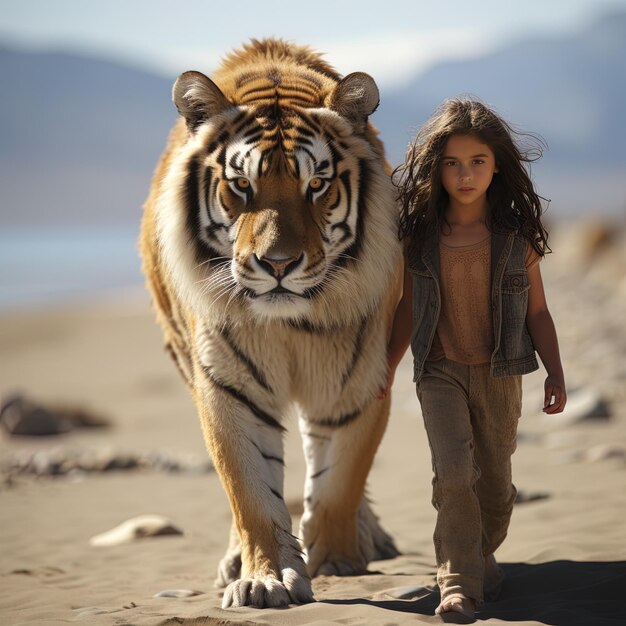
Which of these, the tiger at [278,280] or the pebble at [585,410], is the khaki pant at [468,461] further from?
the pebble at [585,410]

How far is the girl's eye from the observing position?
4027 millimetres

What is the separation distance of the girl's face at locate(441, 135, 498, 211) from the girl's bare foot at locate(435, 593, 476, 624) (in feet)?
4.37

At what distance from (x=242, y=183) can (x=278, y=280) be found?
0.44 metres

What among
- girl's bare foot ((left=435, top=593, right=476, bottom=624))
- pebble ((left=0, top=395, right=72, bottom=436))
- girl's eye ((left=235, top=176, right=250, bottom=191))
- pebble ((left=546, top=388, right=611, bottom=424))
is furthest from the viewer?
pebble ((left=0, top=395, right=72, bottom=436))

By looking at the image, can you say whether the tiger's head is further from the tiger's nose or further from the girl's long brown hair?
the girl's long brown hair

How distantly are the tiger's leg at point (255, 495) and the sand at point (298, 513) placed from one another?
0.13 meters

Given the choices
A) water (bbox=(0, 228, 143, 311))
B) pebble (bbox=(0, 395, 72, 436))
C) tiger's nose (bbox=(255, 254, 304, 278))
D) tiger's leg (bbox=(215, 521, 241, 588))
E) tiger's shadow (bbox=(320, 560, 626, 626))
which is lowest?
tiger's shadow (bbox=(320, 560, 626, 626))

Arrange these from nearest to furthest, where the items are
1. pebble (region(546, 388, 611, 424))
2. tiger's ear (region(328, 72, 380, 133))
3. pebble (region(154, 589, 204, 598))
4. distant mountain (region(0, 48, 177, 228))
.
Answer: tiger's ear (region(328, 72, 380, 133)) < pebble (region(154, 589, 204, 598)) < pebble (region(546, 388, 611, 424)) < distant mountain (region(0, 48, 177, 228))

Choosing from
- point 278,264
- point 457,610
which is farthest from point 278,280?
point 457,610

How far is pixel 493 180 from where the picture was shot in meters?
3.84

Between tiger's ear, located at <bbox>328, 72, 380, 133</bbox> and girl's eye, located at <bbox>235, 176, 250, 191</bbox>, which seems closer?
girl's eye, located at <bbox>235, 176, 250, 191</bbox>

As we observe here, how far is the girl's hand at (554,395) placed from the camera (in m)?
3.68

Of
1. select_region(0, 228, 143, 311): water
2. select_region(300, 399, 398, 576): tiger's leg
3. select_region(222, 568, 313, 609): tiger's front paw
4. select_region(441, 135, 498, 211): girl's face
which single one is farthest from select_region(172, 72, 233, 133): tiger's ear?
select_region(0, 228, 143, 311): water

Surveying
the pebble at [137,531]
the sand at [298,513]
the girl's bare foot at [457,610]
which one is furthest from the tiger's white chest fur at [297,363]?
the pebble at [137,531]
